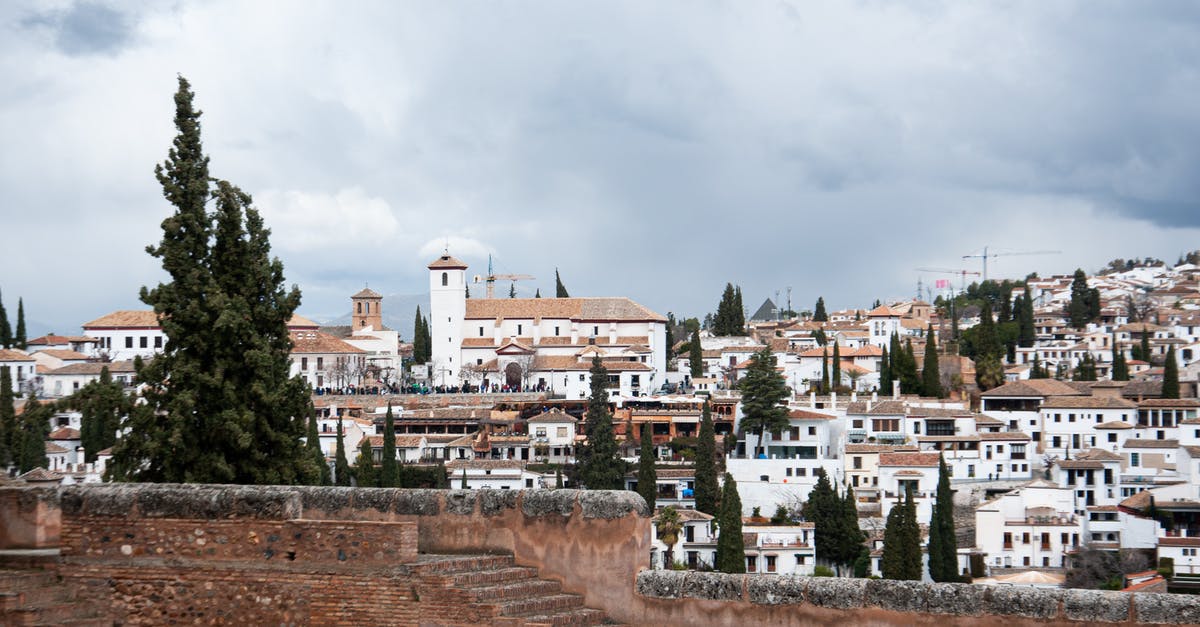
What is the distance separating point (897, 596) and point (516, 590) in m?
2.09

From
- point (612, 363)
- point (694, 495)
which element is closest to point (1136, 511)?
point (694, 495)

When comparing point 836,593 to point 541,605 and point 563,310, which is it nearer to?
point 541,605

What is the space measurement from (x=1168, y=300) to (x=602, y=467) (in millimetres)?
80391

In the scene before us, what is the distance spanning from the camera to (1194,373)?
68.6 m

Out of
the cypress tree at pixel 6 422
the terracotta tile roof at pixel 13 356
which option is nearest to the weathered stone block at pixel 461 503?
the cypress tree at pixel 6 422

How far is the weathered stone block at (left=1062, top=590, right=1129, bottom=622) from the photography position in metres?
6.62

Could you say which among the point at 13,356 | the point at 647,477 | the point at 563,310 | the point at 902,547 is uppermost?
the point at 563,310

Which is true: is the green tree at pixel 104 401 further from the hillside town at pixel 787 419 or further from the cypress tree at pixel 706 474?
the cypress tree at pixel 706 474

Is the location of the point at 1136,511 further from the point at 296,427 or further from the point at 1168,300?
the point at 1168,300

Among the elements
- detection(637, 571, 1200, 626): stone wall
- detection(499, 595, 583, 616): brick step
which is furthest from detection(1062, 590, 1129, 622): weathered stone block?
detection(499, 595, 583, 616): brick step

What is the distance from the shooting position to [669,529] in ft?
144

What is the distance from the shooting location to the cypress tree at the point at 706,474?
49781mm

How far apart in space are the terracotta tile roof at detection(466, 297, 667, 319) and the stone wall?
260 ft

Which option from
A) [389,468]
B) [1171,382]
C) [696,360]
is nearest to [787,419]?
[389,468]
